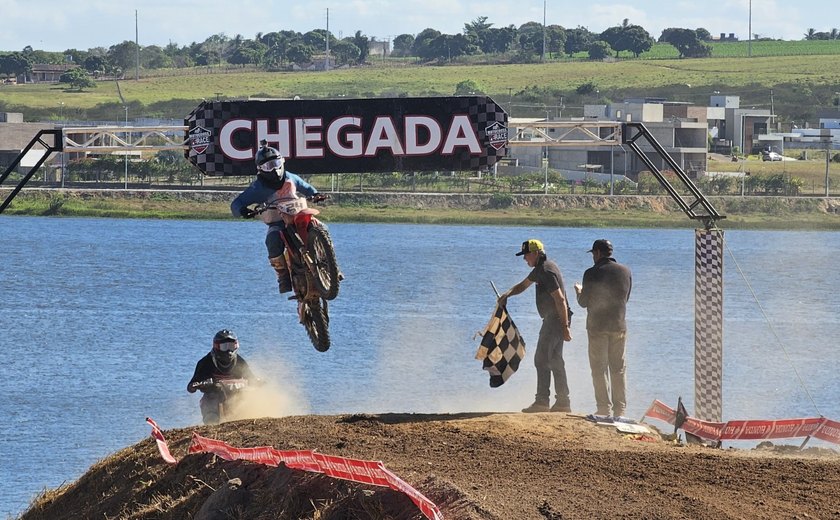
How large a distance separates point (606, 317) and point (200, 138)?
5970mm

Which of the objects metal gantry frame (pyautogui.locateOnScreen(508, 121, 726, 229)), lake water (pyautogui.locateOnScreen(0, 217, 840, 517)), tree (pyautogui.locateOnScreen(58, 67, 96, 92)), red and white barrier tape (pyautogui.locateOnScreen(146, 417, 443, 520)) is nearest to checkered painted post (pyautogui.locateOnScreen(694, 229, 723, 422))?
metal gantry frame (pyautogui.locateOnScreen(508, 121, 726, 229))

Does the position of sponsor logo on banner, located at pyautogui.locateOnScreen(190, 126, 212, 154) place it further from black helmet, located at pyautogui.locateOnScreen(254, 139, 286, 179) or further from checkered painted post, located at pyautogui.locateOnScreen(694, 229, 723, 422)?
checkered painted post, located at pyautogui.locateOnScreen(694, 229, 723, 422)

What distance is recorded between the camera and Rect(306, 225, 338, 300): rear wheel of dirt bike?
13539mm

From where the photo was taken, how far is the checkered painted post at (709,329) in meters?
18.0

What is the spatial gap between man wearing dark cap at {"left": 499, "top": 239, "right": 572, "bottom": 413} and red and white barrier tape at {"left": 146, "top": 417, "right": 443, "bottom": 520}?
4.49 metres

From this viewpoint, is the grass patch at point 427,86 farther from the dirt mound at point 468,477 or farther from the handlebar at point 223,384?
the dirt mound at point 468,477

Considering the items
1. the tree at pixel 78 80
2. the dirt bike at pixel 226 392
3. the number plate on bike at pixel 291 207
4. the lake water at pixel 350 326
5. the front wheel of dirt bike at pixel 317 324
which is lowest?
the lake water at pixel 350 326

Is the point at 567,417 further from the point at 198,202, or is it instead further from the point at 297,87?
the point at 297,87

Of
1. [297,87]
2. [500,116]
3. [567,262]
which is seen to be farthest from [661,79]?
[500,116]

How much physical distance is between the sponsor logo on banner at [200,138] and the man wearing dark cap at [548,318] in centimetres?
461

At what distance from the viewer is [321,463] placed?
11.4m

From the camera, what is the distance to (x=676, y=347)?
138 ft

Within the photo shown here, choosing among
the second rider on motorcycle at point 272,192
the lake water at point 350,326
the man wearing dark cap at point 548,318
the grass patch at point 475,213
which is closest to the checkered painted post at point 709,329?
the lake water at point 350,326

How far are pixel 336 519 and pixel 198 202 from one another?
80689 millimetres
